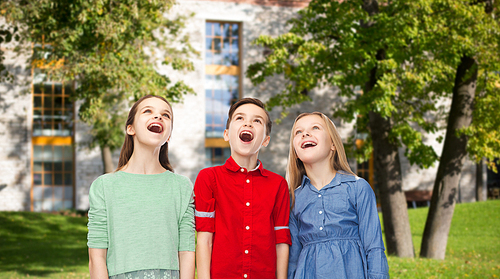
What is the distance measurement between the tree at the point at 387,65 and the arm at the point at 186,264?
6.34 m

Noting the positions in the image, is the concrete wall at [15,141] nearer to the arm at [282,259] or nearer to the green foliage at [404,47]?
the green foliage at [404,47]

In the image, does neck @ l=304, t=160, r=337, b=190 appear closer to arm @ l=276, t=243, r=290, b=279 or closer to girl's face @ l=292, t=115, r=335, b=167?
girl's face @ l=292, t=115, r=335, b=167

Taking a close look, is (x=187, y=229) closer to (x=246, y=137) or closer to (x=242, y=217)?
(x=242, y=217)

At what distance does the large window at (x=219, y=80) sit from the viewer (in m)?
19.8

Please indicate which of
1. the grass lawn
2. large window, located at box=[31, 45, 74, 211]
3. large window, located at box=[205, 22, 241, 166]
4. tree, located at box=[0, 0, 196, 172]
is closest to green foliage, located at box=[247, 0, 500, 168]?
the grass lawn

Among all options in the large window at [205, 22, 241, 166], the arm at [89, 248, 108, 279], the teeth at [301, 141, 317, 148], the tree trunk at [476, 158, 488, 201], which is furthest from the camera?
the tree trunk at [476, 158, 488, 201]

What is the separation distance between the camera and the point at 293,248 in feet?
8.80

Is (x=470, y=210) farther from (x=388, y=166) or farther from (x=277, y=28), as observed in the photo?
(x=277, y=28)

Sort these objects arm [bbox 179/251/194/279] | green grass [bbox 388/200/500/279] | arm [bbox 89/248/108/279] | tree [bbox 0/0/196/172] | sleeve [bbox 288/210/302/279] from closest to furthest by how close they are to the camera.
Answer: arm [bbox 89/248/108/279], arm [bbox 179/251/194/279], sleeve [bbox 288/210/302/279], tree [bbox 0/0/196/172], green grass [bbox 388/200/500/279]

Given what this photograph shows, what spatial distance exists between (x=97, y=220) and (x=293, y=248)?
3.71 ft

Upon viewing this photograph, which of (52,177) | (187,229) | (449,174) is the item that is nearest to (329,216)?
(187,229)

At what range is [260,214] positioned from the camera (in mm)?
2584

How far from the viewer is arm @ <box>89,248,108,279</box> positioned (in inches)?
89.9

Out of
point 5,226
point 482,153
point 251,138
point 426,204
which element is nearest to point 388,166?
point 482,153
